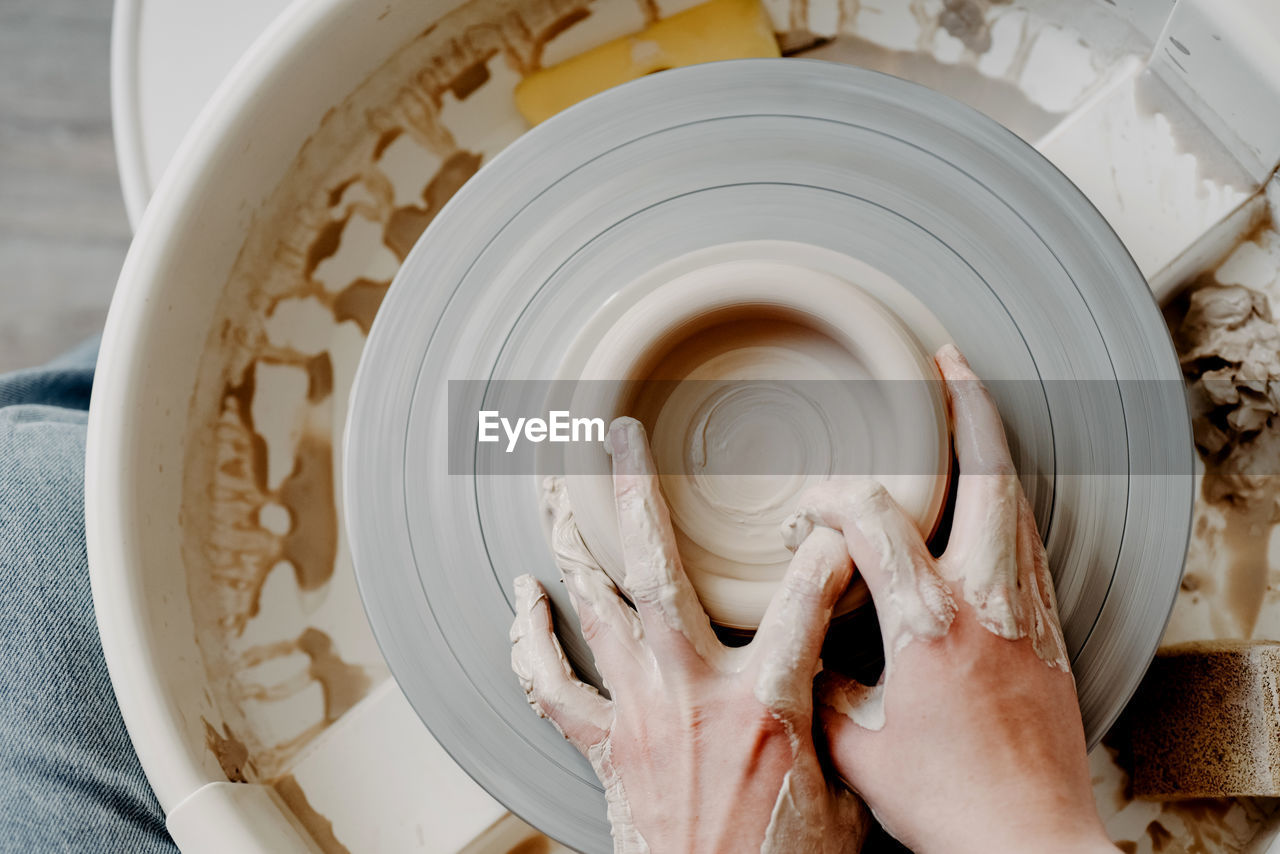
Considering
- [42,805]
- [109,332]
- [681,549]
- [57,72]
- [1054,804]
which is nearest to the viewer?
[1054,804]

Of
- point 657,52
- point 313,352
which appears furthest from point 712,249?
point 313,352

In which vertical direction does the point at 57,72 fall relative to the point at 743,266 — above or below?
above

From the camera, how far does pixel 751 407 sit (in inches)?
42.1

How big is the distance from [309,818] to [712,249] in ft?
3.23

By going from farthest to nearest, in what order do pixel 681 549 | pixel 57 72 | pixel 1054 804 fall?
pixel 57 72
pixel 681 549
pixel 1054 804

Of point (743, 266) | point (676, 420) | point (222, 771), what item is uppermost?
point (743, 266)

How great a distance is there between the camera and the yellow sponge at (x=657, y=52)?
1352mm

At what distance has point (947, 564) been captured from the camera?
3.13 ft

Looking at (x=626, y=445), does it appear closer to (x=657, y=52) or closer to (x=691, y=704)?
(x=691, y=704)

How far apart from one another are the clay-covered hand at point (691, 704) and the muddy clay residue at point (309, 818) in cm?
48

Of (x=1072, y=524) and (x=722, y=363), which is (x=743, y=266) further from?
(x=1072, y=524)

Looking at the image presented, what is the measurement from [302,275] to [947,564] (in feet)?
3.42

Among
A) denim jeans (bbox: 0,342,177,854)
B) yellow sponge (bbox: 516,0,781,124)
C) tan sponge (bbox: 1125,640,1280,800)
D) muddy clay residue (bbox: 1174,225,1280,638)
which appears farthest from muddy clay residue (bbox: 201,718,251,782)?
muddy clay residue (bbox: 1174,225,1280,638)

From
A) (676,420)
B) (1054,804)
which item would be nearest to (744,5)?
(676,420)
